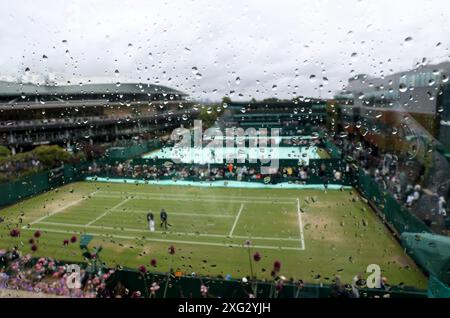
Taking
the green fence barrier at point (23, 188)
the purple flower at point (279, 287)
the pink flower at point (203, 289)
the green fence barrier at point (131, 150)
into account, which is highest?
the green fence barrier at point (131, 150)

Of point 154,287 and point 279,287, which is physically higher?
point 279,287

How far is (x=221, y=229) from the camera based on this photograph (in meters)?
6.16

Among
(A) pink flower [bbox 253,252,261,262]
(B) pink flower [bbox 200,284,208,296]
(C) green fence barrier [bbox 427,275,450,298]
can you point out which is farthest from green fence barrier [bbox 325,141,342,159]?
(B) pink flower [bbox 200,284,208,296]

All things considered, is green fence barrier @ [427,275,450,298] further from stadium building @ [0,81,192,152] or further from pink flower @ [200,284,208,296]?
stadium building @ [0,81,192,152]

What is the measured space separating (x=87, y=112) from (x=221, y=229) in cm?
367

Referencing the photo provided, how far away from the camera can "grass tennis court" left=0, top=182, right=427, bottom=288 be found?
4617 mm

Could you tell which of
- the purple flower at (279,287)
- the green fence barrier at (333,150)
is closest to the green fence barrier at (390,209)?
the green fence barrier at (333,150)

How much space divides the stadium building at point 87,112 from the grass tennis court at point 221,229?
5.39 ft

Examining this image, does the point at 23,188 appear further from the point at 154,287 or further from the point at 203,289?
the point at 203,289

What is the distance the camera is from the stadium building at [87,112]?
4.84m

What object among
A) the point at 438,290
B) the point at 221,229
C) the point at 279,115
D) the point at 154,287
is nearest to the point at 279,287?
the point at 154,287

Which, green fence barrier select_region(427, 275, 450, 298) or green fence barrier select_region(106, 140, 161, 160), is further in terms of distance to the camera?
green fence barrier select_region(106, 140, 161, 160)

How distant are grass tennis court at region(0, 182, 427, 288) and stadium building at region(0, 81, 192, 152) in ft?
5.39

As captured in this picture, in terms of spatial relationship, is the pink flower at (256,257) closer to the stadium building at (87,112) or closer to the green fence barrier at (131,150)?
the stadium building at (87,112)
